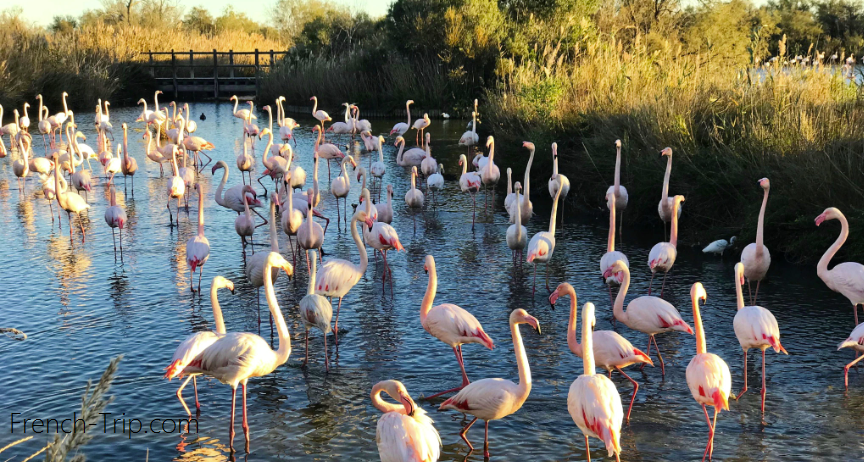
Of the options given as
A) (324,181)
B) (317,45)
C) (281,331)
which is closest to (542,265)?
(281,331)

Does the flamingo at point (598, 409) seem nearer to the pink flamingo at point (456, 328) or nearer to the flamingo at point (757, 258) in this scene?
the pink flamingo at point (456, 328)

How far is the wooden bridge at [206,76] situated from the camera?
37.0 meters

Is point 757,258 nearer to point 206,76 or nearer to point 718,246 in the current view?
point 718,246

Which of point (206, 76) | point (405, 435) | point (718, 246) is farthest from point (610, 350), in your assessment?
point (206, 76)

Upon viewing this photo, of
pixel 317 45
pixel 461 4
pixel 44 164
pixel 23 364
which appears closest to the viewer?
pixel 23 364

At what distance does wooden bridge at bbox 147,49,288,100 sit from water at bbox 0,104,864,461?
2597 centimetres

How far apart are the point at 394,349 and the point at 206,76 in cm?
3545

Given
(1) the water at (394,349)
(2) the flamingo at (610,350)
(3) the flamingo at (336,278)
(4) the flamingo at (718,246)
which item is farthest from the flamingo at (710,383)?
(4) the flamingo at (718,246)

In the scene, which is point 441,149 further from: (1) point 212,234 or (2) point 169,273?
(2) point 169,273

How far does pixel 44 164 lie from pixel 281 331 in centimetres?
1079

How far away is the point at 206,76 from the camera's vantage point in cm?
3978

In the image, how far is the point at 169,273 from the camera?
961 centimetres

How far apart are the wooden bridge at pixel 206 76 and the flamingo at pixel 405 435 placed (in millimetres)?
32715

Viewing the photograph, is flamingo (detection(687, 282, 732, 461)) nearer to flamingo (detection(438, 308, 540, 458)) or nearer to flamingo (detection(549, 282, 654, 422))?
flamingo (detection(549, 282, 654, 422))
